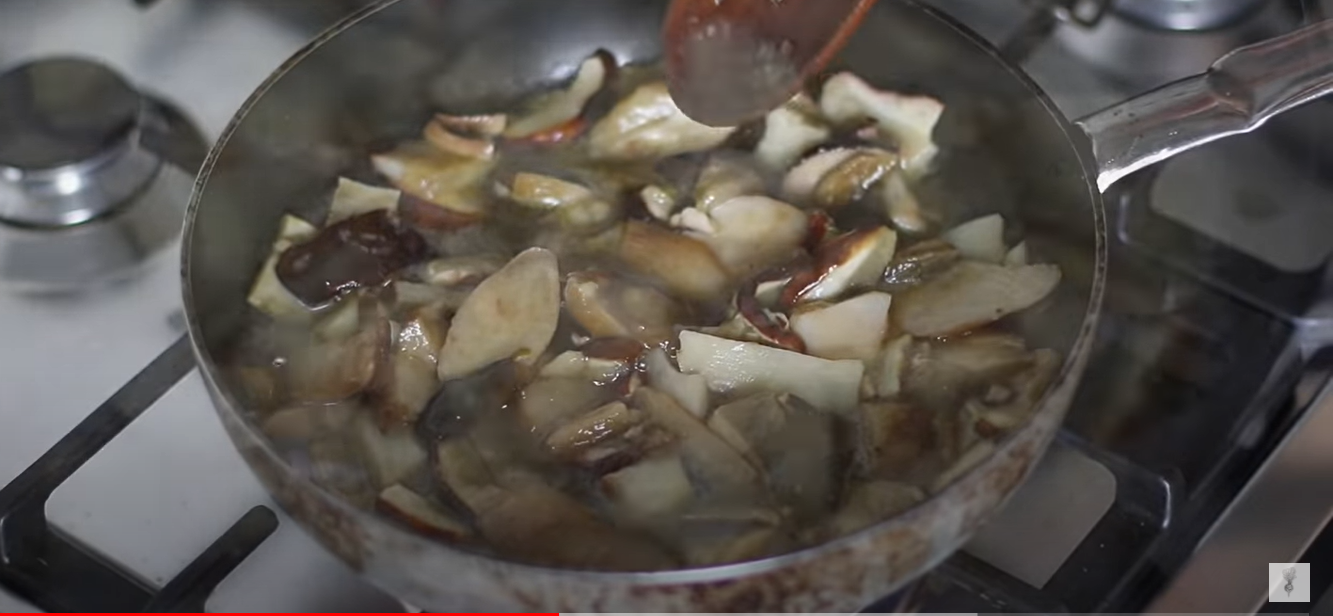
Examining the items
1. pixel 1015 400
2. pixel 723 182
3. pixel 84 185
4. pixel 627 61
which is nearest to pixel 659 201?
pixel 723 182

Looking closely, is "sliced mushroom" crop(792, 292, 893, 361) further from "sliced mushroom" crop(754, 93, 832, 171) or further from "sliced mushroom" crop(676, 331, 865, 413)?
"sliced mushroom" crop(754, 93, 832, 171)

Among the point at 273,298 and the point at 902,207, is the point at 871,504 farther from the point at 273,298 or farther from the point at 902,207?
the point at 273,298

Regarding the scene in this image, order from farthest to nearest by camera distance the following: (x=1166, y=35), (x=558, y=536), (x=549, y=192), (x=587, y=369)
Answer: (x=1166, y=35)
(x=549, y=192)
(x=587, y=369)
(x=558, y=536)

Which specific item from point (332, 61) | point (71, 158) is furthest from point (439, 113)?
point (71, 158)

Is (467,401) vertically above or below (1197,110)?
below

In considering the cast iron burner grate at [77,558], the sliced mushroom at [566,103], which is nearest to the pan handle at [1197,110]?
the sliced mushroom at [566,103]

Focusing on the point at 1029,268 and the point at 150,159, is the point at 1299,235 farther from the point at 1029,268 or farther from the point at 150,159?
the point at 150,159
